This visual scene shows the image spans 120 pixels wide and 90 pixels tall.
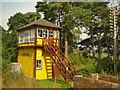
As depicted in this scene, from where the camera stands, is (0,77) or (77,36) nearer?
(0,77)

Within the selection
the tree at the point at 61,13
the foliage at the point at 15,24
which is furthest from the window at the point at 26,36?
the tree at the point at 61,13

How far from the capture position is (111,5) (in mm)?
29844

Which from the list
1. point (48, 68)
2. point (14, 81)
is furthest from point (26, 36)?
point (14, 81)

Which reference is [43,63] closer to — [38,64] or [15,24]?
[38,64]

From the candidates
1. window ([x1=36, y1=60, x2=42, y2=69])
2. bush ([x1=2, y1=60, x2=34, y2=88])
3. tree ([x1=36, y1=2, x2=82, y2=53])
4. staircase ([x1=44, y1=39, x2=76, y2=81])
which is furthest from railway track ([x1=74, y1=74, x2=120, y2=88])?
tree ([x1=36, y1=2, x2=82, y2=53])

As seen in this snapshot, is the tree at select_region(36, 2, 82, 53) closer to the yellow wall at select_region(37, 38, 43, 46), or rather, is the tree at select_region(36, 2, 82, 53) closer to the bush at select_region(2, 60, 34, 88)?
the yellow wall at select_region(37, 38, 43, 46)

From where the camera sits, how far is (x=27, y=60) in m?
23.6

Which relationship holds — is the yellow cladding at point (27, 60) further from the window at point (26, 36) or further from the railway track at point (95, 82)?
the railway track at point (95, 82)

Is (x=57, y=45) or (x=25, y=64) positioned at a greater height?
(x=57, y=45)

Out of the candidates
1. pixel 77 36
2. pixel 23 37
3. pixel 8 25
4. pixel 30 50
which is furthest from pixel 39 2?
pixel 8 25

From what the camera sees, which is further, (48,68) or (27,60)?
(27,60)

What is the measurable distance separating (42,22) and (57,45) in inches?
124

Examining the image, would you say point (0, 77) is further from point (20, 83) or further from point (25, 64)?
point (25, 64)

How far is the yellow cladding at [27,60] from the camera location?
22.5m
